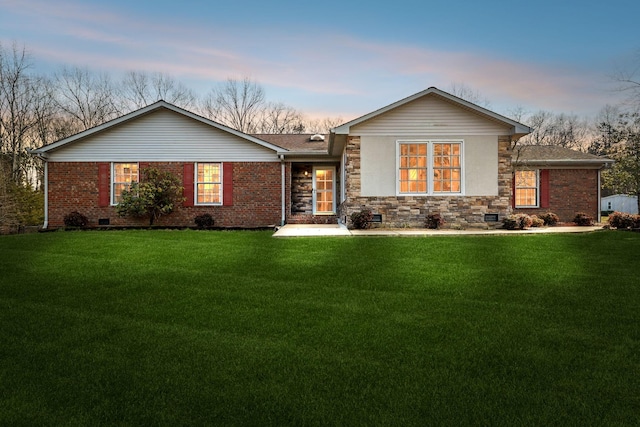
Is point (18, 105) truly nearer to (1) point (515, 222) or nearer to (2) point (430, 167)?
(2) point (430, 167)

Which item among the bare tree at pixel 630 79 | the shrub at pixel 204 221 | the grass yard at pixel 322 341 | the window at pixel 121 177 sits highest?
the bare tree at pixel 630 79

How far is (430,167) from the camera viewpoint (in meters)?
13.1

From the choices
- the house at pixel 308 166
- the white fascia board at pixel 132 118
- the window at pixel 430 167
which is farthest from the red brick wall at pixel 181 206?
the window at pixel 430 167

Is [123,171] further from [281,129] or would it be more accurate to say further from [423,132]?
[281,129]

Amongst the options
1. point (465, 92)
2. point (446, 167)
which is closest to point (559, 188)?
point (446, 167)

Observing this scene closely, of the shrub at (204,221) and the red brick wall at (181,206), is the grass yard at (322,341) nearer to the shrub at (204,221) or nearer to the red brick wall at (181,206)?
the shrub at (204,221)

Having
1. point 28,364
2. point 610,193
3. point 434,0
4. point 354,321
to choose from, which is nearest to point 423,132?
point 434,0

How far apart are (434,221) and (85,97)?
26.3 m

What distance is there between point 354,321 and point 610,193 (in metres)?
51.5

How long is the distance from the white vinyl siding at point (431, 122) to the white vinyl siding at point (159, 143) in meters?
5.37

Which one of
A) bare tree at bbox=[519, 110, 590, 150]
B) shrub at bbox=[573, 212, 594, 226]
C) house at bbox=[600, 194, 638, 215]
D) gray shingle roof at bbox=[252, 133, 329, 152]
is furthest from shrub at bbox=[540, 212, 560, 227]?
house at bbox=[600, 194, 638, 215]

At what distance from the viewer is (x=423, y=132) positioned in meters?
13.1

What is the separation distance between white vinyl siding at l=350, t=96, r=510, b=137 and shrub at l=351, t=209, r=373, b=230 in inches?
93.9

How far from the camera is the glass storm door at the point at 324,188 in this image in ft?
57.8
